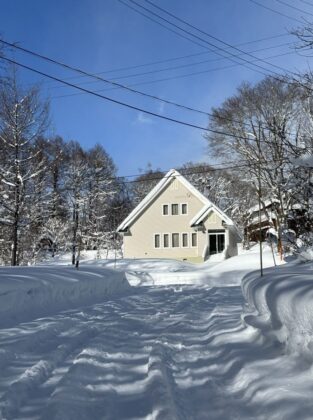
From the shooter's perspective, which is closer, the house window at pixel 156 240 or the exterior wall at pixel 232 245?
the exterior wall at pixel 232 245

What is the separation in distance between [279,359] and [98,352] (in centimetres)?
261

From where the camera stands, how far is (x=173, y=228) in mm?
40031

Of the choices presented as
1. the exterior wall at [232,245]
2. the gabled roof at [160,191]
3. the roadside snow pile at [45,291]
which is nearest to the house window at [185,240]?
the gabled roof at [160,191]

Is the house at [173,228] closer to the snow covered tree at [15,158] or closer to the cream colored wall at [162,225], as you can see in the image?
the cream colored wall at [162,225]

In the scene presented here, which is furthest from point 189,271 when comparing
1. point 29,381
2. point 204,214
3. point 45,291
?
point 29,381

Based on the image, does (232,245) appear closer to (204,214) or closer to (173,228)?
(204,214)

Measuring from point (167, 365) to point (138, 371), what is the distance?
0.42 m

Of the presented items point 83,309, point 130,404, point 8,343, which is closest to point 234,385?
point 130,404

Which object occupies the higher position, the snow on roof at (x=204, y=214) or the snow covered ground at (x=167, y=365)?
the snow on roof at (x=204, y=214)

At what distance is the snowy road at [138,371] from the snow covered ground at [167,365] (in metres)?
0.01

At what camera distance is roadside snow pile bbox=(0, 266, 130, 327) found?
10703mm

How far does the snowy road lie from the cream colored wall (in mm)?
30184

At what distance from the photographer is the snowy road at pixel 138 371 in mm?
4268

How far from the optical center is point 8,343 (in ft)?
23.6
